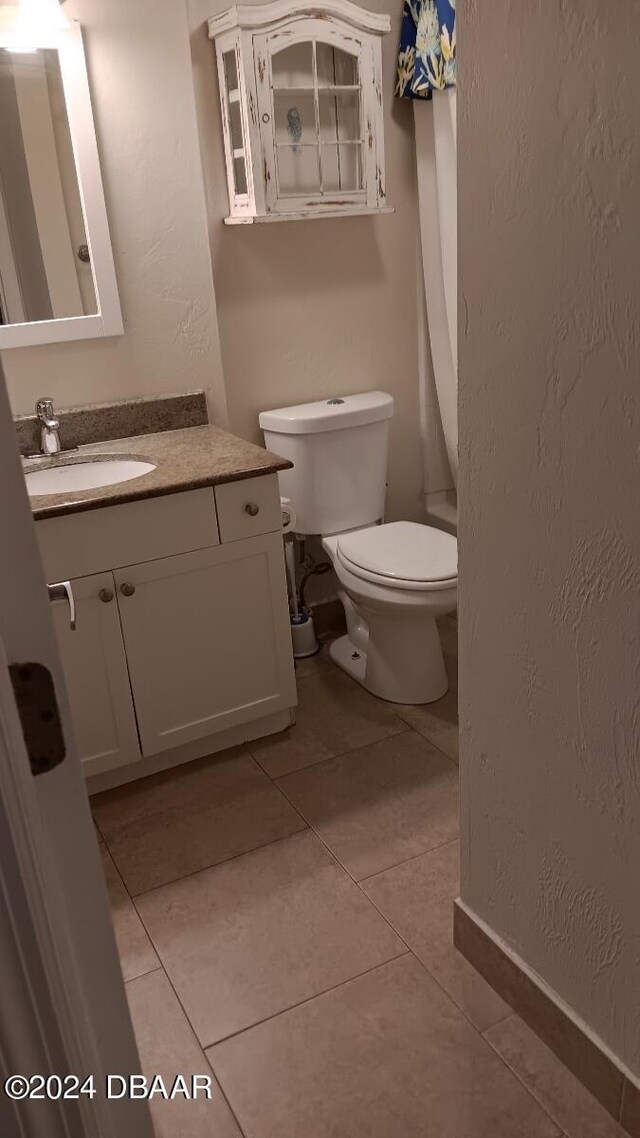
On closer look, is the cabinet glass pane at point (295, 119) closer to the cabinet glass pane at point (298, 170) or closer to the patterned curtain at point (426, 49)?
the cabinet glass pane at point (298, 170)

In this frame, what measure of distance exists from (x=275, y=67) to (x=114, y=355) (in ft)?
2.81

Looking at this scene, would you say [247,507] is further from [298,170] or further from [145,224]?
[298,170]

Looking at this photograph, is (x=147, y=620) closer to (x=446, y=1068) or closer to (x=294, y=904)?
(x=294, y=904)

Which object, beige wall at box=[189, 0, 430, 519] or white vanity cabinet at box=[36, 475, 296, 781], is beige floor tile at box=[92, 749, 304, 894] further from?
beige wall at box=[189, 0, 430, 519]

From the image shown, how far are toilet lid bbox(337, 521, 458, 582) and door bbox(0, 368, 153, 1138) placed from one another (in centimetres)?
165

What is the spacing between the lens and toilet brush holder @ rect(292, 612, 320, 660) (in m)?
2.84

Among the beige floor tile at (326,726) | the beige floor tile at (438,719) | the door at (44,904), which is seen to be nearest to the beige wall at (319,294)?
the beige floor tile at (326,726)

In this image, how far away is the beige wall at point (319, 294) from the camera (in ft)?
8.31

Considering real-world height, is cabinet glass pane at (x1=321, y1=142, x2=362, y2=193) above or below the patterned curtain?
below

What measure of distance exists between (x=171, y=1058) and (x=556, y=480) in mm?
1181

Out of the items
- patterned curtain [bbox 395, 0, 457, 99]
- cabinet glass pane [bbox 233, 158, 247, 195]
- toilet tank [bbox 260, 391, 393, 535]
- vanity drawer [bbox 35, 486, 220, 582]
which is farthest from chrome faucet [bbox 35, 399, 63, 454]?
patterned curtain [bbox 395, 0, 457, 99]

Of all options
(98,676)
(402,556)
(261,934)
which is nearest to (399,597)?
(402,556)

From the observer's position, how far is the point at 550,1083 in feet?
4.77

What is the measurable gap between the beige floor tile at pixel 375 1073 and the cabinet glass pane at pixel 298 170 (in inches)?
77.6
